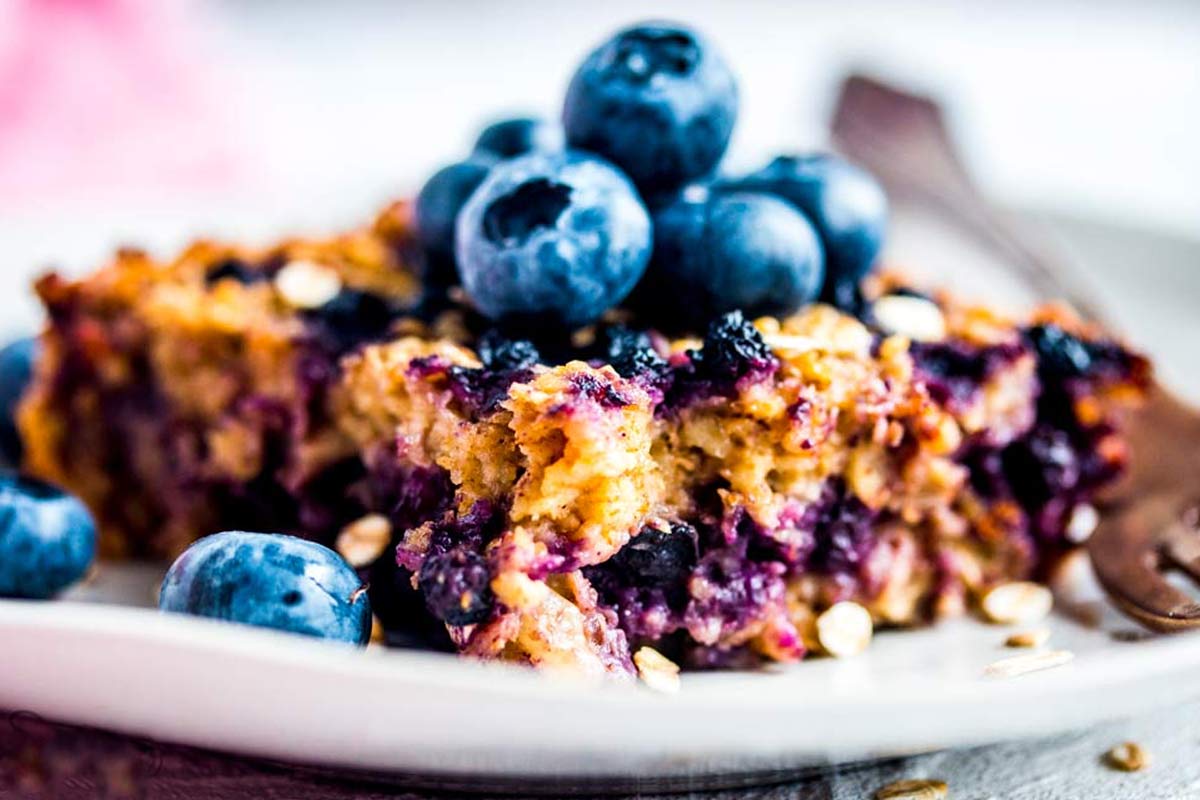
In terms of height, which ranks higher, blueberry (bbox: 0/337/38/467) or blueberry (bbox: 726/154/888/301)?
blueberry (bbox: 726/154/888/301)

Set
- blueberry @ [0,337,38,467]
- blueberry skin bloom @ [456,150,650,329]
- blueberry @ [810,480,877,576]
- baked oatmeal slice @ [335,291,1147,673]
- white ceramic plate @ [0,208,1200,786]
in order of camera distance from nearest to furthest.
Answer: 1. white ceramic plate @ [0,208,1200,786]
2. baked oatmeal slice @ [335,291,1147,673]
3. blueberry skin bloom @ [456,150,650,329]
4. blueberry @ [810,480,877,576]
5. blueberry @ [0,337,38,467]

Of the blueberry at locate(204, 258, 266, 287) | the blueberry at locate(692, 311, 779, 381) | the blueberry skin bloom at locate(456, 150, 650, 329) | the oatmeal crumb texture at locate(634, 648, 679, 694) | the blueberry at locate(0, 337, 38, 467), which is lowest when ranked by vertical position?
the blueberry at locate(0, 337, 38, 467)

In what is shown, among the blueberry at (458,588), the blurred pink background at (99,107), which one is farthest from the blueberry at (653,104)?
the blurred pink background at (99,107)

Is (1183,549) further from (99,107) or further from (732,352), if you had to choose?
(99,107)

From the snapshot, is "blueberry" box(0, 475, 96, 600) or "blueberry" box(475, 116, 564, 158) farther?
"blueberry" box(475, 116, 564, 158)

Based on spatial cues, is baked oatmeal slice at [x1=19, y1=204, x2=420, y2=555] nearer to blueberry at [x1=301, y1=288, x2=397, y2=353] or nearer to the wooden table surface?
blueberry at [x1=301, y1=288, x2=397, y2=353]

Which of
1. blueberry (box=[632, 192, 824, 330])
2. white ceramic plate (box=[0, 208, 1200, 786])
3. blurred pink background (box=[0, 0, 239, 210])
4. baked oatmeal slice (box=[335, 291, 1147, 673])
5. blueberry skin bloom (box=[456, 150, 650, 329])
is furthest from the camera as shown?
blurred pink background (box=[0, 0, 239, 210])

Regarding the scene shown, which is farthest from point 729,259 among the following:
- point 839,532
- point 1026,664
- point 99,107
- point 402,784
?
point 99,107

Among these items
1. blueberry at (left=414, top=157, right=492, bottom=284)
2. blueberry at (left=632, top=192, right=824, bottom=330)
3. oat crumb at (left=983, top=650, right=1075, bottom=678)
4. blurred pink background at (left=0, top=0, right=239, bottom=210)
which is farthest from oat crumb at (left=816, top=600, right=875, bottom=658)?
blurred pink background at (left=0, top=0, right=239, bottom=210)
